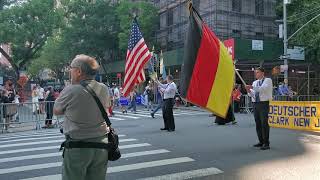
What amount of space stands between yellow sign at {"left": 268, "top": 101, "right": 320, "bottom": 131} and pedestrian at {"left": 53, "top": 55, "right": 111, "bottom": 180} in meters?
11.1

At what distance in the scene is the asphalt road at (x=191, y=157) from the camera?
26.1 feet

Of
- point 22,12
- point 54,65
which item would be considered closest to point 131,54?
point 22,12

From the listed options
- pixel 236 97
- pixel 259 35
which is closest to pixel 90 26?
pixel 259 35

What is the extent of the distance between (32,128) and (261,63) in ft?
72.5

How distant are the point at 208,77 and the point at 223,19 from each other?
31880 mm

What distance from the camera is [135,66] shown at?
1355cm

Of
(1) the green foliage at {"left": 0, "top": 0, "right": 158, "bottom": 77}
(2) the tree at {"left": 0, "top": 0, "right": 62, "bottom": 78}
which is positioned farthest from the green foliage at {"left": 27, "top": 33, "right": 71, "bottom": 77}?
(2) the tree at {"left": 0, "top": 0, "right": 62, "bottom": 78}

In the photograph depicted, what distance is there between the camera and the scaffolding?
132 feet

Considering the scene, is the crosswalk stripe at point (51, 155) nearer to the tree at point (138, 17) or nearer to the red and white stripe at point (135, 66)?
the red and white stripe at point (135, 66)

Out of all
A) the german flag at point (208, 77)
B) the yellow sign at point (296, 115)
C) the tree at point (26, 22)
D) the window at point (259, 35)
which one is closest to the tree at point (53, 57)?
the tree at point (26, 22)

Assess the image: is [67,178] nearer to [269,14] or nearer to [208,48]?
[208,48]

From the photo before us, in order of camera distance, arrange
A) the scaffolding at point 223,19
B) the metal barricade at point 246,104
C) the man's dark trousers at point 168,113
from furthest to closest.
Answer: the scaffolding at point 223,19 → the metal barricade at point 246,104 → the man's dark trousers at point 168,113

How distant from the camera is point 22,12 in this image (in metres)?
41.3

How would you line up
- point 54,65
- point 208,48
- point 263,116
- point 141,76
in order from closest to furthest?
point 208,48 → point 263,116 → point 141,76 → point 54,65
